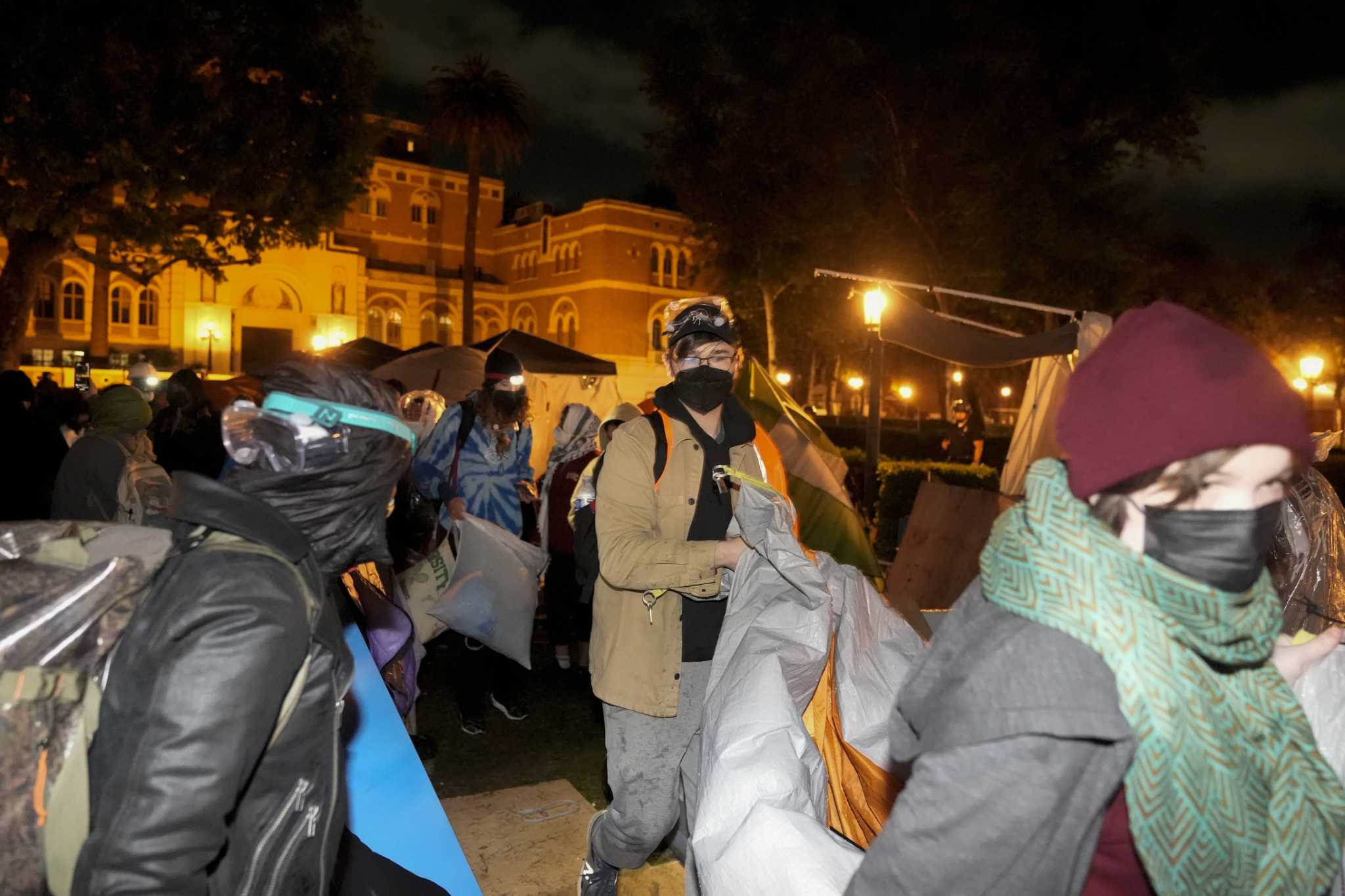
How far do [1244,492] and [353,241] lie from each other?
183 ft

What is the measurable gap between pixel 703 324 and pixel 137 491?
3046 mm

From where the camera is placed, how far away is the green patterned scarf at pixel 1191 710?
1.21 metres

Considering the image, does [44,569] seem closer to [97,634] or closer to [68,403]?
[97,634]

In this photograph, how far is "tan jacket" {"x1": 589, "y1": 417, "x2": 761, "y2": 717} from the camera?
2797 millimetres

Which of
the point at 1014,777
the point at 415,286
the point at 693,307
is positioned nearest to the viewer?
the point at 1014,777

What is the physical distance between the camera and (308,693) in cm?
153

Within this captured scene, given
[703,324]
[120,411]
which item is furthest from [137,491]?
[703,324]

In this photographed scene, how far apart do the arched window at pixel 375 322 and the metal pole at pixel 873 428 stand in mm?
41528

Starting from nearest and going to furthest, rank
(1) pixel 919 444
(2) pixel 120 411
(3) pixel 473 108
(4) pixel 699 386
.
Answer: (4) pixel 699 386 < (2) pixel 120 411 < (1) pixel 919 444 < (3) pixel 473 108

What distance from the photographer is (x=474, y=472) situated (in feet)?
18.0

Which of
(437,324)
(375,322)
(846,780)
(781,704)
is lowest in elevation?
(846,780)

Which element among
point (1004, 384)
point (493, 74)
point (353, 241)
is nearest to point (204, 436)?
point (493, 74)

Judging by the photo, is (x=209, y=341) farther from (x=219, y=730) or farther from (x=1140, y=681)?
(x=1140, y=681)

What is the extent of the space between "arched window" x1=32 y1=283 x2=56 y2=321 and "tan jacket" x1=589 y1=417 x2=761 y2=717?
43820 mm
